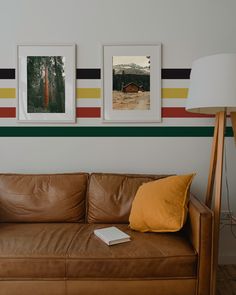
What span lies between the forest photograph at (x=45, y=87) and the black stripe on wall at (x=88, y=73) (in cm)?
15

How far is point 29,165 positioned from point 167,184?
134cm

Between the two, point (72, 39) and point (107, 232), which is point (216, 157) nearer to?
point (107, 232)

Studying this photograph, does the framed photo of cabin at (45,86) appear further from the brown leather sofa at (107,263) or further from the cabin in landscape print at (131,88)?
the brown leather sofa at (107,263)

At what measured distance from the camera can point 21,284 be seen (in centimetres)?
166

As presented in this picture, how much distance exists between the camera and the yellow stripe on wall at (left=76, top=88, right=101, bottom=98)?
8.44ft

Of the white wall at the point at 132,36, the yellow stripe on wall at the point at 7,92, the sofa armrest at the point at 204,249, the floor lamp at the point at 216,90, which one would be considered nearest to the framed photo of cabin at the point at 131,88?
the white wall at the point at 132,36

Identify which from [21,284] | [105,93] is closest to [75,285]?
[21,284]

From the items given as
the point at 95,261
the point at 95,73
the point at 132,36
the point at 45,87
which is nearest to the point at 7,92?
the point at 45,87

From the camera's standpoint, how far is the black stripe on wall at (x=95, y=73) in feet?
8.34

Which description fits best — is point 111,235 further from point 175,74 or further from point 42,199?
point 175,74

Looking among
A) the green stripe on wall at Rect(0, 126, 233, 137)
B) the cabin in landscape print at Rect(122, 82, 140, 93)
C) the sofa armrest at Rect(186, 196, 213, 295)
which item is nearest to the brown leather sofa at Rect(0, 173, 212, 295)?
the sofa armrest at Rect(186, 196, 213, 295)

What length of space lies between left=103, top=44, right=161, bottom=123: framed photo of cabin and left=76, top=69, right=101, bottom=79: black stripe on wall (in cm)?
7

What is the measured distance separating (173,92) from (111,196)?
44.2 inches

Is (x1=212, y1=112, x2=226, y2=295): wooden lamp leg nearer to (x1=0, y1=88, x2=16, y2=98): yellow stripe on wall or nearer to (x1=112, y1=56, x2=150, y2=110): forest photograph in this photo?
(x1=112, y1=56, x2=150, y2=110): forest photograph
